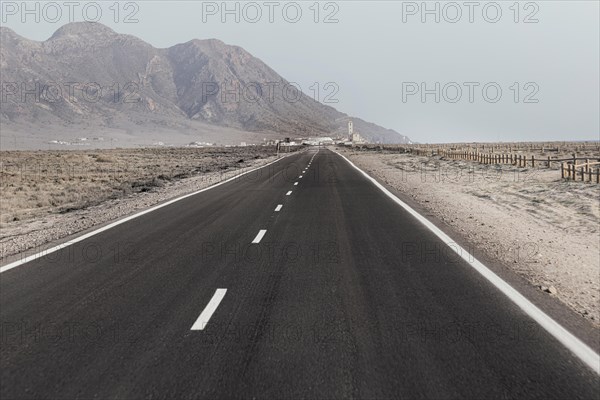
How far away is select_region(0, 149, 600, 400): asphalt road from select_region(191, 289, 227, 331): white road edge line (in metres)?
0.04

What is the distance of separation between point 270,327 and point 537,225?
388 inches

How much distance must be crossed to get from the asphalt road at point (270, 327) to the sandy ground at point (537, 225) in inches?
43.3

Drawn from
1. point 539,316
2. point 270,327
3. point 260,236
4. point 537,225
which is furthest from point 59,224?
point 539,316

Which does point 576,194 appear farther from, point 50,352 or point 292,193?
point 50,352

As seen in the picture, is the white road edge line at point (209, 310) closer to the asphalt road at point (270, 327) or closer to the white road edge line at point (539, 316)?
the asphalt road at point (270, 327)

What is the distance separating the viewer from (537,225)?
13.3 m

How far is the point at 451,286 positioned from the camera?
7.24 metres

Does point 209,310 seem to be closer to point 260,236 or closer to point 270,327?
point 270,327

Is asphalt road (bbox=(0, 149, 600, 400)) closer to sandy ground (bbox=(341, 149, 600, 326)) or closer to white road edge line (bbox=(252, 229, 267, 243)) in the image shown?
white road edge line (bbox=(252, 229, 267, 243))

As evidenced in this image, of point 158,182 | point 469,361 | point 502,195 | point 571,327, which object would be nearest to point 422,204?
point 502,195

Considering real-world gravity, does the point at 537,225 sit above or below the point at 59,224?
below

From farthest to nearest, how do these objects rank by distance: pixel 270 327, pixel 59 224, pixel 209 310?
pixel 59 224
pixel 209 310
pixel 270 327

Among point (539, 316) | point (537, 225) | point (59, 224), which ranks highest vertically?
point (59, 224)

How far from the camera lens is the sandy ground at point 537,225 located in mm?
7789
